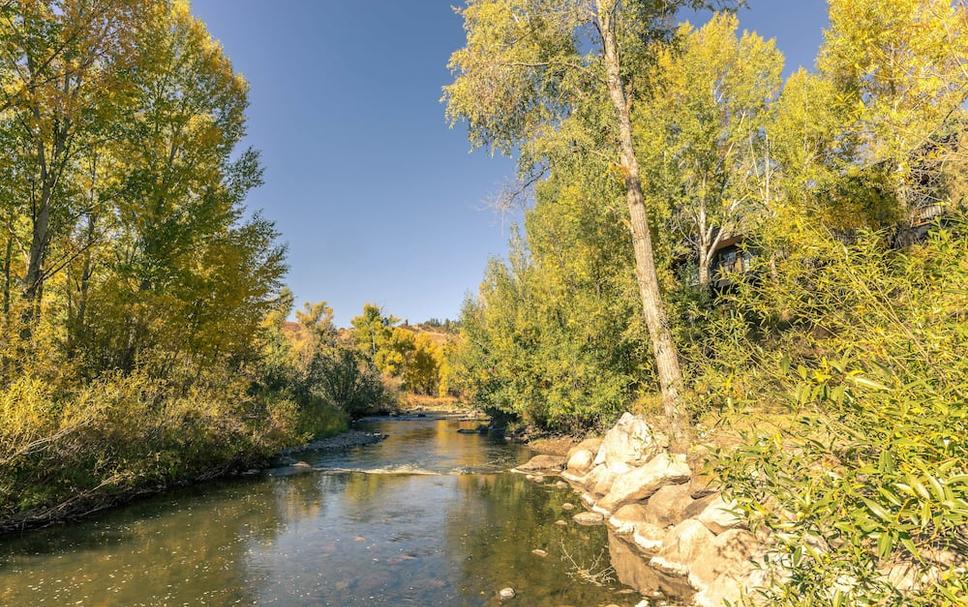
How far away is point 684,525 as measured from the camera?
29.6ft

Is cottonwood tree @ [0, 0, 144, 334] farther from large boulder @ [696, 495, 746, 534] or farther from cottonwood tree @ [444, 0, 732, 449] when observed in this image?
large boulder @ [696, 495, 746, 534]

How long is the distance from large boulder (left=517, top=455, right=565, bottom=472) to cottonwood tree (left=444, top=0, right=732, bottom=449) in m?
8.34

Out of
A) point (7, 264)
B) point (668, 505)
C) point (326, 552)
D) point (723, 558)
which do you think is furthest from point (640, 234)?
point (7, 264)

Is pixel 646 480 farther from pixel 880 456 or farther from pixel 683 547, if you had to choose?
pixel 880 456

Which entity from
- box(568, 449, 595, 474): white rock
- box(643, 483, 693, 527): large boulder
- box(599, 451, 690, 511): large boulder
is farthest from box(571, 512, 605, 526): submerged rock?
box(568, 449, 595, 474): white rock

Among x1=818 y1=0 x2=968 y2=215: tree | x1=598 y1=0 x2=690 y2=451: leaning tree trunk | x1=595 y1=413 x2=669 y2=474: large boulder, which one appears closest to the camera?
x1=818 y1=0 x2=968 y2=215: tree

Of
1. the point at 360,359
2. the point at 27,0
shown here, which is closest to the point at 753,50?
the point at 27,0

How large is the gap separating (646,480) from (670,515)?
179cm

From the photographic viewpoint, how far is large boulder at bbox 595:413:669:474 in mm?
13750

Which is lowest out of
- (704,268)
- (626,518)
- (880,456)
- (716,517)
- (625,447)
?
(626,518)

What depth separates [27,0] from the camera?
Result: 37.0 ft

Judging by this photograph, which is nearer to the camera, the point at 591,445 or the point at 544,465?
the point at 591,445

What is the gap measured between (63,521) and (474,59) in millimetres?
14984

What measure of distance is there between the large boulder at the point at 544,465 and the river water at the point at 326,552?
2916mm
